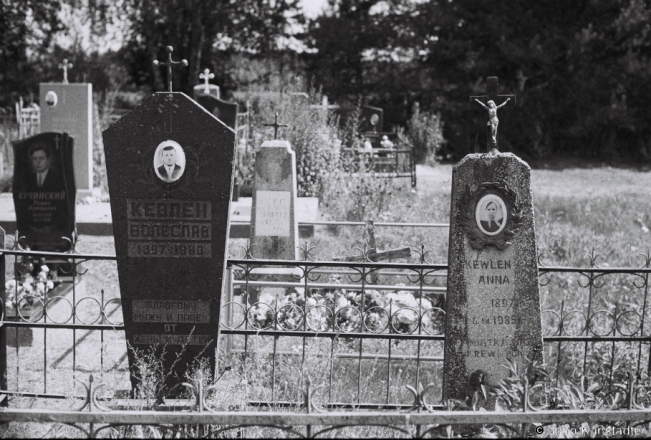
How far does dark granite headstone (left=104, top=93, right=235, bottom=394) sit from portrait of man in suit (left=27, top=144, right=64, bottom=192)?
4.07 m

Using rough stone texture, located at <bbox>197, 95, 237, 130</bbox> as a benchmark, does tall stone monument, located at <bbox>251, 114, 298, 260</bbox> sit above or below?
below

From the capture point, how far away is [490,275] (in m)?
4.45

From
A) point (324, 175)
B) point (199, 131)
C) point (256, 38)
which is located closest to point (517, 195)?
point (199, 131)

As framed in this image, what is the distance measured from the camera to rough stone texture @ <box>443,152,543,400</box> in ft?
14.4

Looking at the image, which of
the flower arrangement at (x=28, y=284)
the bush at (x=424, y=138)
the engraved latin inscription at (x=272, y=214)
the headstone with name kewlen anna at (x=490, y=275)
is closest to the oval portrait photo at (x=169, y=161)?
the headstone with name kewlen anna at (x=490, y=275)

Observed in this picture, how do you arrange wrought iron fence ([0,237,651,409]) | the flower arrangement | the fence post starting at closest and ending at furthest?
the fence post < wrought iron fence ([0,237,651,409]) < the flower arrangement

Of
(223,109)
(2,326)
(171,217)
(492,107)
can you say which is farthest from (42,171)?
(492,107)

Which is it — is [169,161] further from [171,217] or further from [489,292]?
[489,292]

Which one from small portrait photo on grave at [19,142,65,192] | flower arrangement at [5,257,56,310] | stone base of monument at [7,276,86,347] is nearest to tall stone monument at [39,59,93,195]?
small portrait photo on grave at [19,142,65,192]

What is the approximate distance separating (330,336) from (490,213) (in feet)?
4.72

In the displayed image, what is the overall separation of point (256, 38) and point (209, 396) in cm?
2550

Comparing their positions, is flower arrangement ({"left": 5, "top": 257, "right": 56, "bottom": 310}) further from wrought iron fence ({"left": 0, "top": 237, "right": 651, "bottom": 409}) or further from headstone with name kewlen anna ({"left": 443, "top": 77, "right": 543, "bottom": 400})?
headstone with name kewlen anna ({"left": 443, "top": 77, "right": 543, "bottom": 400})

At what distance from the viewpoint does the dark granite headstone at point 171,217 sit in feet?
14.6

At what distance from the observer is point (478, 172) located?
14.4 feet
